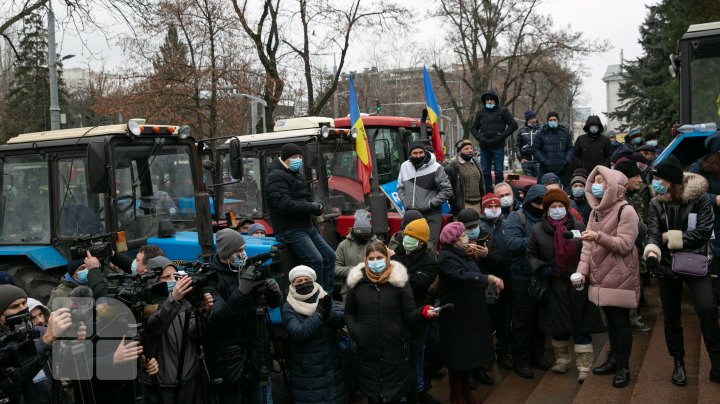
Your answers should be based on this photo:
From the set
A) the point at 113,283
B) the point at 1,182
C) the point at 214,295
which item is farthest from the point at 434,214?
the point at 1,182

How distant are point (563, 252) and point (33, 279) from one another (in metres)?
5.67

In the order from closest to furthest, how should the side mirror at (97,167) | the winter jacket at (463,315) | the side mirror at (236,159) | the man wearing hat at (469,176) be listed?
the winter jacket at (463,315) → the side mirror at (97,167) → the side mirror at (236,159) → the man wearing hat at (469,176)

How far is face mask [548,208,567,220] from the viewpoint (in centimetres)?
636

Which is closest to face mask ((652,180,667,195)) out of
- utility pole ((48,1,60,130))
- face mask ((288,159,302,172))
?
face mask ((288,159,302,172))

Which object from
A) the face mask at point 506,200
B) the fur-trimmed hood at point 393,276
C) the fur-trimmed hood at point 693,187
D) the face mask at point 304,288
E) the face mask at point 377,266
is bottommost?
the face mask at point 304,288

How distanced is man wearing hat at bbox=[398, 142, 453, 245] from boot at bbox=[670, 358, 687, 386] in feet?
10.4

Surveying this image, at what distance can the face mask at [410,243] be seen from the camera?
5.96 metres

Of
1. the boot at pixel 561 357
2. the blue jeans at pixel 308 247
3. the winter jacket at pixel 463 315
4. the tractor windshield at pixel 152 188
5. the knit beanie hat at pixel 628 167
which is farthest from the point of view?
the knit beanie hat at pixel 628 167

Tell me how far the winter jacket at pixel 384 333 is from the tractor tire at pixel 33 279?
12.5ft

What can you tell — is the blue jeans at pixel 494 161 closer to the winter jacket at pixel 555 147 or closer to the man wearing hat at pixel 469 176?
the winter jacket at pixel 555 147

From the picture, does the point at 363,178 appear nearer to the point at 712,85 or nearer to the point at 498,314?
the point at 498,314

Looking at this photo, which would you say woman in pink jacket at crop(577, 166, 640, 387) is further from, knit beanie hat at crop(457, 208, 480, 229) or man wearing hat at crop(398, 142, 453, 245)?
man wearing hat at crop(398, 142, 453, 245)

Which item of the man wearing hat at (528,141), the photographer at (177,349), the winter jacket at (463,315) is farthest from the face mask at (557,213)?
the man wearing hat at (528,141)

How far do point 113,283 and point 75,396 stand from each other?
0.81m
